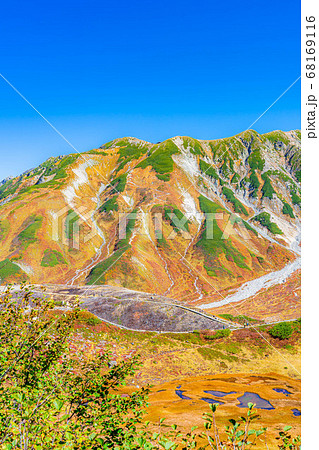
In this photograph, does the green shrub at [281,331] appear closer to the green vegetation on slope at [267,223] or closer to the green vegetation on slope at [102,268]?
the green vegetation on slope at [102,268]

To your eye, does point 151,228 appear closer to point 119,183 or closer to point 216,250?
point 216,250

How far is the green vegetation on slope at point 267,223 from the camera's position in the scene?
14462cm

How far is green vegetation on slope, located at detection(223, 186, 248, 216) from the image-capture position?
16200 centimetres

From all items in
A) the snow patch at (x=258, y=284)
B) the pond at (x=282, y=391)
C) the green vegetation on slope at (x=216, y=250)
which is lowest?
the snow patch at (x=258, y=284)

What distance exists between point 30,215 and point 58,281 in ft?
141

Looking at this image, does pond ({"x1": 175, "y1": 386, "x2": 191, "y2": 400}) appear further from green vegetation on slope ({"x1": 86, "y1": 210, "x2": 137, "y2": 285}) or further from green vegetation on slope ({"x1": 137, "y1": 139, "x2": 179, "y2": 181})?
green vegetation on slope ({"x1": 137, "y1": 139, "x2": 179, "y2": 181})

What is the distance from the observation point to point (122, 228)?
395 feet

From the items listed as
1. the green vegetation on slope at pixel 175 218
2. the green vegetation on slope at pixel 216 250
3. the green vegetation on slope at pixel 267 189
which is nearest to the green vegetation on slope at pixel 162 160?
the green vegetation on slope at pixel 175 218

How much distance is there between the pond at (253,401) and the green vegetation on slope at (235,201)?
142m

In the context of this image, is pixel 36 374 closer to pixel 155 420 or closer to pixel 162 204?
pixel 155 420

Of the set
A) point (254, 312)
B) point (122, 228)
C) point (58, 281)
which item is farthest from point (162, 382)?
point (122, 228)

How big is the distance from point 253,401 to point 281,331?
2133 cm

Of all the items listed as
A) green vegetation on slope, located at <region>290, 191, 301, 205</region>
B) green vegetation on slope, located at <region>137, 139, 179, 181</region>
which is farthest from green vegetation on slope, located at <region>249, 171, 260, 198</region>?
green vegetation on slope, located at <region>137, 139, 179, 181</region>

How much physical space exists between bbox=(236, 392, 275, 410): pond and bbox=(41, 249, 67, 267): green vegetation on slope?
89.7 meters
